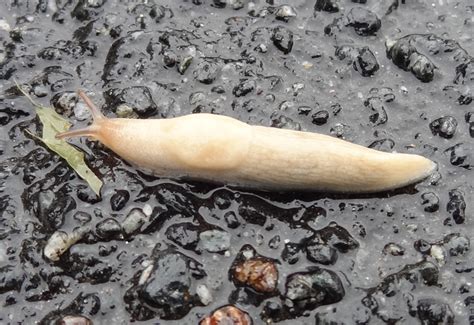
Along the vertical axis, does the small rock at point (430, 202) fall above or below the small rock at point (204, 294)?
above

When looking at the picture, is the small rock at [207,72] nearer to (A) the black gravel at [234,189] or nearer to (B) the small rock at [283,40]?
(A) the black gravel at [234,189]

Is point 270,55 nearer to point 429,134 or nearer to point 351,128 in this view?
point 351,128

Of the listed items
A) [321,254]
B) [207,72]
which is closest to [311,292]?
[321,254]

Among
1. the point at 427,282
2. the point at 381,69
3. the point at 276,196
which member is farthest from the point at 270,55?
the point at 427,282

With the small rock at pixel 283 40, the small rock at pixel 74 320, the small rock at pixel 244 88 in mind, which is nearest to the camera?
the small rock at pixel 74 320

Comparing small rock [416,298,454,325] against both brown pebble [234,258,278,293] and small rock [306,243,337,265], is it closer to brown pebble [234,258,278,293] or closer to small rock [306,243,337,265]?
small rock [306,243,337,265]

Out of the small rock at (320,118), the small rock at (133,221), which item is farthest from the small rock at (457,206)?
the small rock at (133,221)
